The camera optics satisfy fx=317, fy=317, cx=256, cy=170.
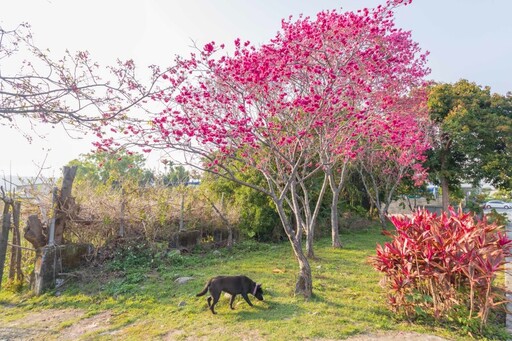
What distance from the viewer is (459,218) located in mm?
4238

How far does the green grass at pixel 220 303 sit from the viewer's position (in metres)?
3.61

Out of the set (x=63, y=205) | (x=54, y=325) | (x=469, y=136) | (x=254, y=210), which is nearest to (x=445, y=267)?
(x=54, y=325)

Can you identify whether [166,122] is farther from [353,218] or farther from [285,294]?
[353,218]

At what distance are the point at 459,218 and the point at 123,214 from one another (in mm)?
6156

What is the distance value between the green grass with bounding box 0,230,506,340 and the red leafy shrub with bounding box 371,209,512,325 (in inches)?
9.4

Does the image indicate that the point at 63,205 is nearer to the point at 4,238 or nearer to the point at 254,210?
the point at 4,238

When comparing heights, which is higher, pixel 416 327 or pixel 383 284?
pixel 383 284

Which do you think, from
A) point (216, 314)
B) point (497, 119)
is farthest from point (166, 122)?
point (497, 119)

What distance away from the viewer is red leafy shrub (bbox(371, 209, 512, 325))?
353cm

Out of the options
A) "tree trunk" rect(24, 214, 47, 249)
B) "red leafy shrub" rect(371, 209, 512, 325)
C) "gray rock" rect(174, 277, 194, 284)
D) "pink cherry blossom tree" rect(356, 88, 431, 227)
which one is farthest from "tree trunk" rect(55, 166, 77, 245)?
"pink cherry blossom tree" rect(356, 88, 431, 227)

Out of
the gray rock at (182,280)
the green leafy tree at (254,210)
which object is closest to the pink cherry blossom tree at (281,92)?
the gray rock at (182,280)

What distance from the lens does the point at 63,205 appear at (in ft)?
19.5

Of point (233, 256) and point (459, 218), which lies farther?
point (233, 256)

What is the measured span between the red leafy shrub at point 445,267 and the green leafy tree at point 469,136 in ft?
39.0
